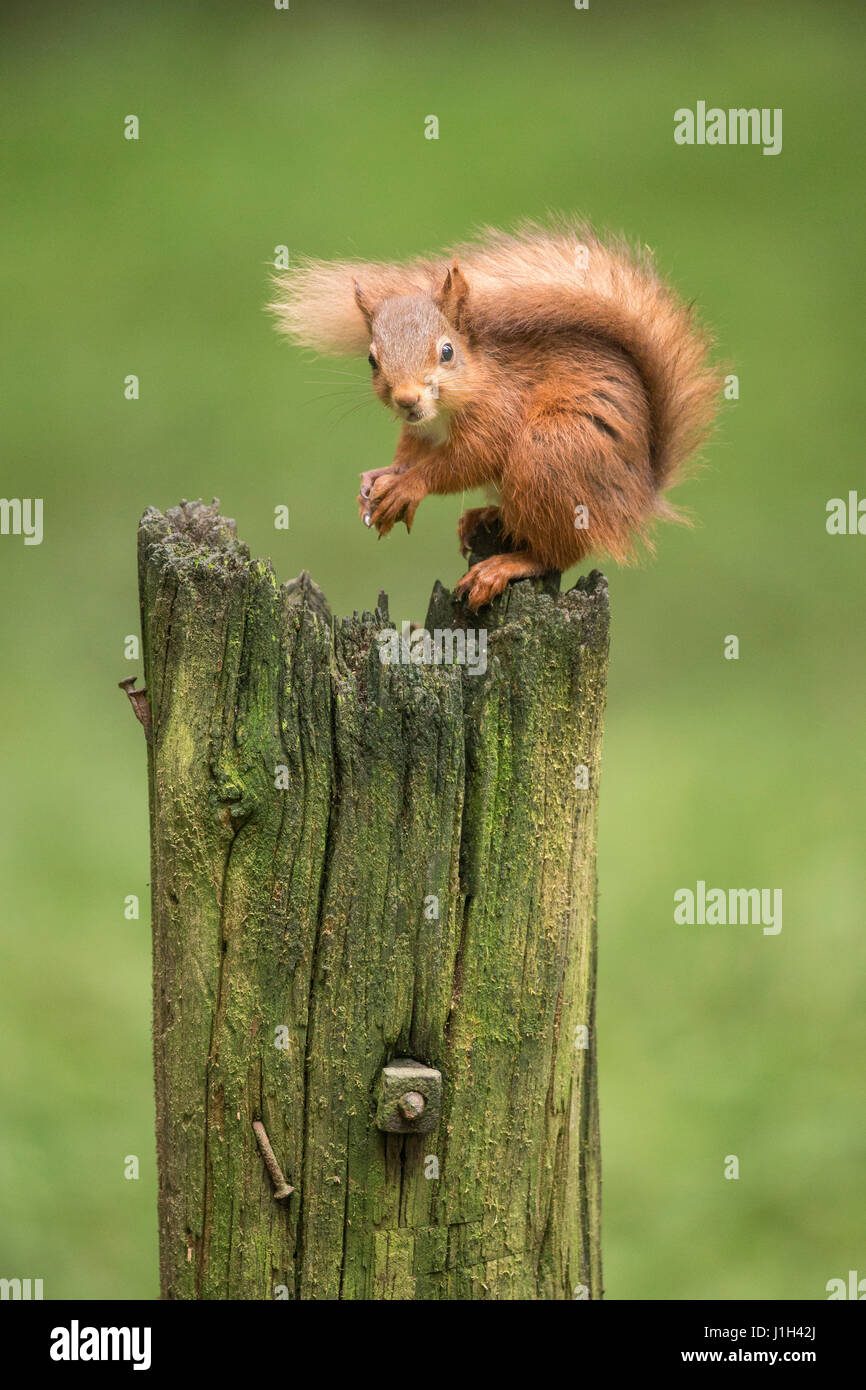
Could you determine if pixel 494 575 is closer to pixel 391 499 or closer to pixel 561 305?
pixel 391 499

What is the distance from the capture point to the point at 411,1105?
279 cm

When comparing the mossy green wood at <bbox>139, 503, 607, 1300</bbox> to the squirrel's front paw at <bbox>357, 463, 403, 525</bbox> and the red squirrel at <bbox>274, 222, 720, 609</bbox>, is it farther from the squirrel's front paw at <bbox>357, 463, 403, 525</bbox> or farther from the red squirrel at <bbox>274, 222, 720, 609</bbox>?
the squirrel's front paw at <bbox>357, 463, 403, 525</bbox>

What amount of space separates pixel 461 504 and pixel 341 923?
3465 mm

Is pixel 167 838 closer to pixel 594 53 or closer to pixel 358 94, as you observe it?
pixel 358 94

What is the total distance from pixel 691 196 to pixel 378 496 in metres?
9.15

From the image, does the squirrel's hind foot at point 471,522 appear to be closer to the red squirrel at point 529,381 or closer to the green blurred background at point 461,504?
the red squirrel at point 529,381

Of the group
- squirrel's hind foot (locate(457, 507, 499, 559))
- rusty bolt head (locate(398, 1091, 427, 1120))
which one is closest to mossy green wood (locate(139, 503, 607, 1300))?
rusty bolt head (locate(398, 1091, 427, 1120))

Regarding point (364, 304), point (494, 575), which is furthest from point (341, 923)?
point (364, 304)

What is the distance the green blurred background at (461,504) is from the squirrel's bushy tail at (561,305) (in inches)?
131

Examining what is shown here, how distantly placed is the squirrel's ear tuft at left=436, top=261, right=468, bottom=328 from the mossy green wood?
880 mm

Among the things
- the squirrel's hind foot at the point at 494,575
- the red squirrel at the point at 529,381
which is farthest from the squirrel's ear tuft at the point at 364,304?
the squirrel's hind foot at the point at 494,575

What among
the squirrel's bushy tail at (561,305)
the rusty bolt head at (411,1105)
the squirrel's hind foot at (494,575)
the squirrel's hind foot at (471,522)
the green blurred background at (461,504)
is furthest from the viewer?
the green blurred background at (461,504)

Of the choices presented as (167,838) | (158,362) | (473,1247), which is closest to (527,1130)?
(473,1247)

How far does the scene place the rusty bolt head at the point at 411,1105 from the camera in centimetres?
279
